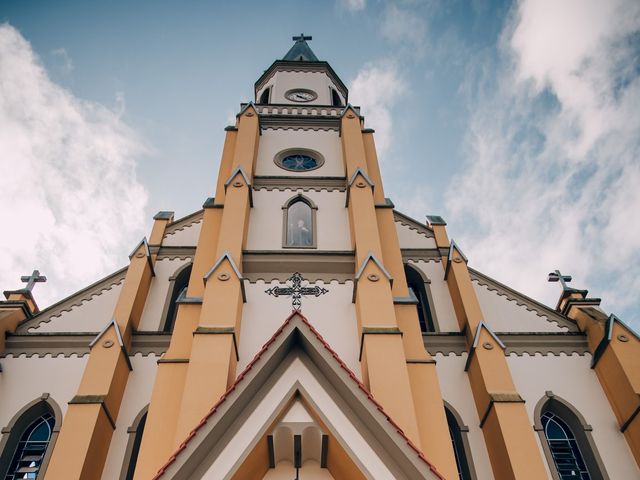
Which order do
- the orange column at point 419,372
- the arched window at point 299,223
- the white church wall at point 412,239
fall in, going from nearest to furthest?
the orange column at point 419,372 → the arched window at point 299,223 → the white church wall at point 412,239

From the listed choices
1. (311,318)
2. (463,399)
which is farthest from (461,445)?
(311,318)

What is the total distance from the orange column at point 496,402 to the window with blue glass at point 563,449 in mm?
1234

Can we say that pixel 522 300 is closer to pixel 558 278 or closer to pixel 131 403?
pixel 558 278

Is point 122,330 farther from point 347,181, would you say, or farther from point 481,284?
point 481,284

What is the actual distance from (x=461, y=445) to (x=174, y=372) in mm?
6086

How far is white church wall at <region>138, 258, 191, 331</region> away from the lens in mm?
14071

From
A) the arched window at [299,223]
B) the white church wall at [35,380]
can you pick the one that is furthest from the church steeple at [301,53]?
the white church wall at [35,380]

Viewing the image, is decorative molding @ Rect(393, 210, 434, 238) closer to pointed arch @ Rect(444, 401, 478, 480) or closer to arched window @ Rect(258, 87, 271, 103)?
pointed arch @ Rect(444, 401, 478, 480)

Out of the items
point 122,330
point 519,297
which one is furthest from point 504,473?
point 122,330

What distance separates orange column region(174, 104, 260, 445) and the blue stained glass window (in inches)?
69.8

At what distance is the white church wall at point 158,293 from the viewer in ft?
46.2

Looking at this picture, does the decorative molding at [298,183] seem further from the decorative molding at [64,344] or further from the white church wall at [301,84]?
the white church wall at [301,84]

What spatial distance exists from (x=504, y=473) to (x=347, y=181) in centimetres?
876

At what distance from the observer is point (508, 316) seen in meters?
14.8
